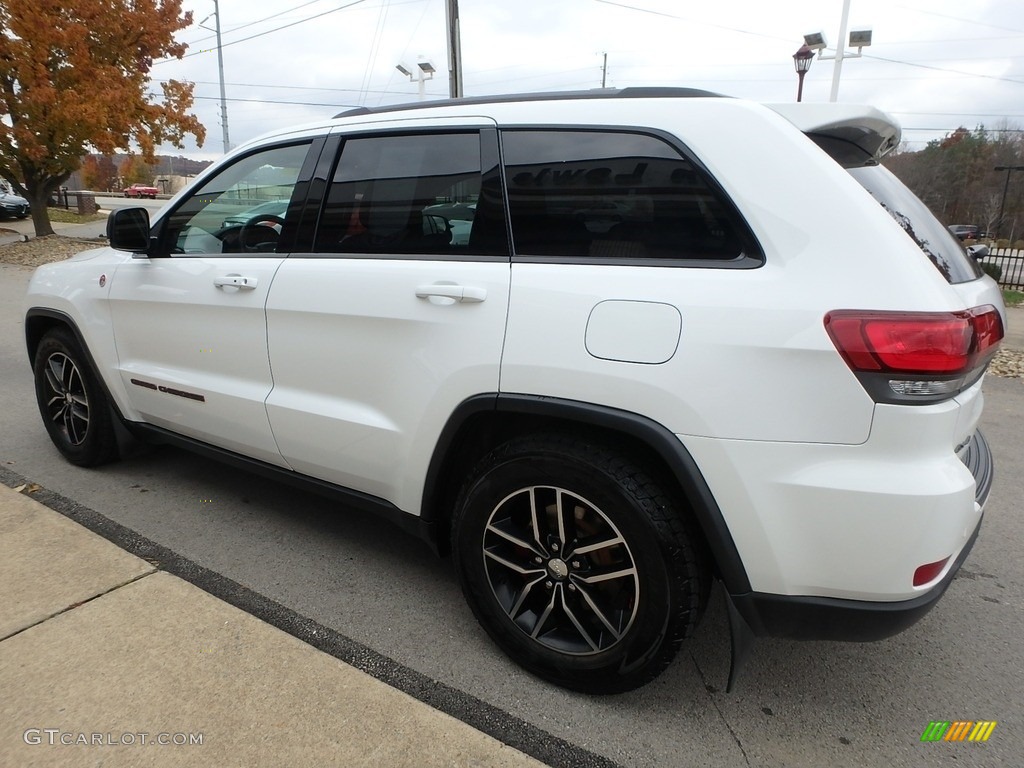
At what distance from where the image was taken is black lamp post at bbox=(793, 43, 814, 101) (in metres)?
16.0

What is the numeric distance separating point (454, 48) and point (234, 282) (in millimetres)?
14940

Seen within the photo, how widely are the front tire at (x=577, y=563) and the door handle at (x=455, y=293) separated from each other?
48 cm

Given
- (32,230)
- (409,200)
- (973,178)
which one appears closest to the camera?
(409,200)

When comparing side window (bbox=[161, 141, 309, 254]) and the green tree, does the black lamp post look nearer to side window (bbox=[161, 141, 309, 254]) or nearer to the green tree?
side window (bbox=[161, 141, 309, 254])

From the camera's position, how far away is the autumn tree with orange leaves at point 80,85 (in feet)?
49.1

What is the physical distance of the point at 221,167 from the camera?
314 centimetres

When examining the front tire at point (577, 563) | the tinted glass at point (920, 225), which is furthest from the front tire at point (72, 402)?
the tinted glass at point (920, 225)

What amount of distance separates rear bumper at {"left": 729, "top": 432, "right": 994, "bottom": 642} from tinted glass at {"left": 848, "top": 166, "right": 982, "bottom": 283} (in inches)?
21.3

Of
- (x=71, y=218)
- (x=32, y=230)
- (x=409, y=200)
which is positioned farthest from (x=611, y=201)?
(x=71, y=218)

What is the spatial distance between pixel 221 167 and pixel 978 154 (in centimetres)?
5969

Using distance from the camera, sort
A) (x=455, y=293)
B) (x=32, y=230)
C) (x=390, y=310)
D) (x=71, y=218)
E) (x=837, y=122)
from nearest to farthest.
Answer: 1. (x=837, y=122)
2. (x=455, y=293)
3. (x=390, y=310)
4. (x=32, y=230)
5. (x=71, y=218)

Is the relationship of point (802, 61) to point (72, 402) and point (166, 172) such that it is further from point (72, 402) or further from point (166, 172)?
point (166, 172)

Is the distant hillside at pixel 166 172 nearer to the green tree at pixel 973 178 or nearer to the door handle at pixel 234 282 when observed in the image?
the green tree at pixel 973 178

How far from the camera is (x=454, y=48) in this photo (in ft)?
52.3
